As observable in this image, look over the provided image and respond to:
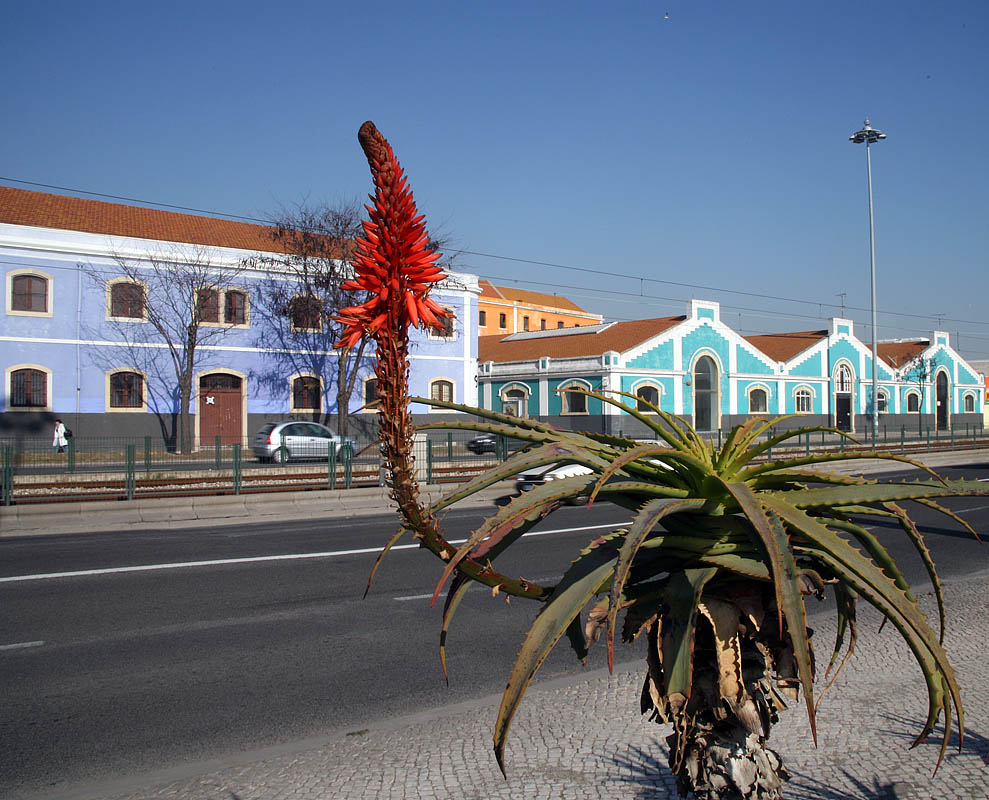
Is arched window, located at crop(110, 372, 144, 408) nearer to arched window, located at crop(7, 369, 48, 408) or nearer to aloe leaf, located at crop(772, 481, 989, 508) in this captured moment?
arched window, located at crop(7, 369, 48, 408)

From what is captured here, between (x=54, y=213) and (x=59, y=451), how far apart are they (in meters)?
21.3

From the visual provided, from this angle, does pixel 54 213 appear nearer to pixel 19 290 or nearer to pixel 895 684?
pixel 19 290

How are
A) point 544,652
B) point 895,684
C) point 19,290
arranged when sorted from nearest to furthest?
point 544,652 → point 895,684 → point 19,290

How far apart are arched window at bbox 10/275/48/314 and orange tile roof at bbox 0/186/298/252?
8.95 ft

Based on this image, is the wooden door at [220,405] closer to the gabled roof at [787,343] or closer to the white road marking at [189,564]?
the white road marking at [189,564]

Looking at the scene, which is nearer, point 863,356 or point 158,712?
point 158,712

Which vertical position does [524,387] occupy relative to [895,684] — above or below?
above

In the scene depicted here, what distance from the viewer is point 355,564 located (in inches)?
466

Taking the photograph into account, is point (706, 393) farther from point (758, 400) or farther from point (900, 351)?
point (900, 351)

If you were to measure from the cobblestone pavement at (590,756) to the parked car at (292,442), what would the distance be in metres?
16.7

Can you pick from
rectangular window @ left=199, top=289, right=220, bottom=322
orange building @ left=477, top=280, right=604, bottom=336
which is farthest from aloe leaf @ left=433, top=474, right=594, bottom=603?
orange building @ left=477, top=280, right=604, bottom=336

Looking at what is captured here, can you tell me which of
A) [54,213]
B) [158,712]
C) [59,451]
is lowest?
[158,712]

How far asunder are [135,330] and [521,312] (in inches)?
2154

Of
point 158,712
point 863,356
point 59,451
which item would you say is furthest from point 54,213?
point 863,356
